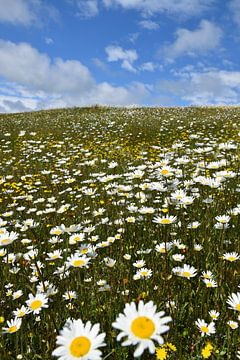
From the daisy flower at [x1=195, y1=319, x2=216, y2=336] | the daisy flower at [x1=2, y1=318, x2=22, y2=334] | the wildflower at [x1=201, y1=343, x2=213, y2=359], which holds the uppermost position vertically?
the daisy flower at [x1=2, y1=318, x2=22, y2=334]

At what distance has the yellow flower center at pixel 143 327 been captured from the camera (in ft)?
4.37

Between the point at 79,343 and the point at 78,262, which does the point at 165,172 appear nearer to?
the point at 78,262

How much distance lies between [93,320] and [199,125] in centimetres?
1621

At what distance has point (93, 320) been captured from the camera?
Result: 3.10 m

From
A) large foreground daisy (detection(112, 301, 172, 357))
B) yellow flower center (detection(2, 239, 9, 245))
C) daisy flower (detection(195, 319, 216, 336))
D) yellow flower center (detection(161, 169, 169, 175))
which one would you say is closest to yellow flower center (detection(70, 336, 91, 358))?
large foreground daisy (detection(112, 301, 172, 357))

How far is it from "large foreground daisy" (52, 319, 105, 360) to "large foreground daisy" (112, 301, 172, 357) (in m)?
0.10

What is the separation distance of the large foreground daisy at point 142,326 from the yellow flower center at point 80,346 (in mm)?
181

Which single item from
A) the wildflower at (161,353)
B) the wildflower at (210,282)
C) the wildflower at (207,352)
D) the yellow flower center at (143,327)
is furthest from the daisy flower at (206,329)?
the yellow flower center at (143,327)

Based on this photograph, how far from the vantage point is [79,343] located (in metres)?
1.45

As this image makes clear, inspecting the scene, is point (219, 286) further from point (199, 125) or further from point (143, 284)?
point (199, 125)

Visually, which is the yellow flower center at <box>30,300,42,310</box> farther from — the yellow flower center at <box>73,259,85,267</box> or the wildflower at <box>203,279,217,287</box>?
the wildflower at <box>203,279,217,287</box>

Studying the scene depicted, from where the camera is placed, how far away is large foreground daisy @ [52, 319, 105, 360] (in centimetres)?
137

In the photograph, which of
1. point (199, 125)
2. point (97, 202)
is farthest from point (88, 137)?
point (97, 202)

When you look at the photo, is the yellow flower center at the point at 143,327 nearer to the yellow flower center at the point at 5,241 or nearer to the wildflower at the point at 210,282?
the yellow flower center at the point at 5,241
